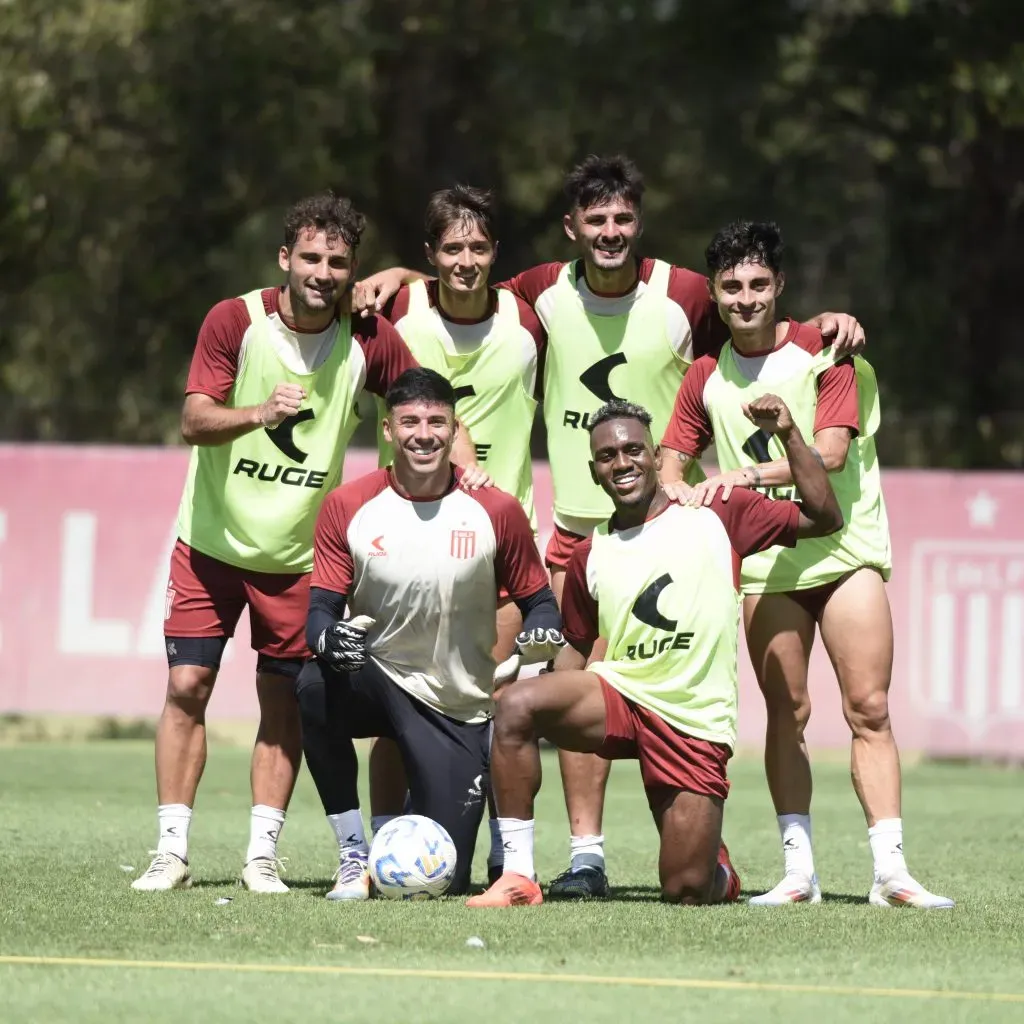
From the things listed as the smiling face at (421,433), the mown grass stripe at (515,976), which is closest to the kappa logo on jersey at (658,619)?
the smiling face at (421,433)

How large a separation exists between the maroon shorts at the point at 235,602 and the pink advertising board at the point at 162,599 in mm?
7299

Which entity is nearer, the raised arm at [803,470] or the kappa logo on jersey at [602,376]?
the raised arm at [803,470]

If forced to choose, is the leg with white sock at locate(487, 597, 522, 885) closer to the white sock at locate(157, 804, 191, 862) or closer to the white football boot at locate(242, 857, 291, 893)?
the white football boot at locate(242, 857, 291, 893)

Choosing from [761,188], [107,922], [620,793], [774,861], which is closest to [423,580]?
[107,922]

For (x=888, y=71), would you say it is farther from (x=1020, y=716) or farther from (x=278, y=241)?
(x=1020, y=716)

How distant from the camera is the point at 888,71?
67.9 feet

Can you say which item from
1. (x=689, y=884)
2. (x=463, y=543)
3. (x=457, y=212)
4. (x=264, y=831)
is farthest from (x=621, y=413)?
(x=264, y=831)

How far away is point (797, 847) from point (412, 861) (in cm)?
138

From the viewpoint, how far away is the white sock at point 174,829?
313 inches

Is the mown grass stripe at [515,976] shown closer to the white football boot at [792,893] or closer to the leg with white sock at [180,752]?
the white football boot at [792,893]

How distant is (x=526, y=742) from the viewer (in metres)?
7.44

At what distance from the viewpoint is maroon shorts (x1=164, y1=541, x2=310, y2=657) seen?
26.6 feet

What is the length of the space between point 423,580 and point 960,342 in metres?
14.5

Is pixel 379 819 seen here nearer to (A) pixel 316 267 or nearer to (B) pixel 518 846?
(B) pixel 518 846
